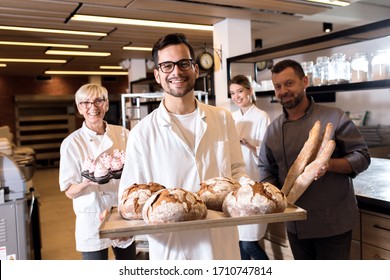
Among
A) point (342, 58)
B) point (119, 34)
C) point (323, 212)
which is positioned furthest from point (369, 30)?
point (119, 34)

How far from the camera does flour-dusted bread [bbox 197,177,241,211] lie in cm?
112

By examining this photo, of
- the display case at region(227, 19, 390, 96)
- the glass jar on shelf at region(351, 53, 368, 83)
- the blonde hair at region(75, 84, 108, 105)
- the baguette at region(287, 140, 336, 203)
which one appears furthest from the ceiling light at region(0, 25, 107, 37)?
the baguette at region(287, 140, 336, 203)

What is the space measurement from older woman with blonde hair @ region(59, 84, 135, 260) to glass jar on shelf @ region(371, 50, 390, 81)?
5.53ft

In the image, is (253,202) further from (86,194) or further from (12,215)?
(12,215)

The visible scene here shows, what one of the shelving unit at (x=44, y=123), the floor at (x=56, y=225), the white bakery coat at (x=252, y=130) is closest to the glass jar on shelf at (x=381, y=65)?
the white bakery coat at (x=252, y=130)

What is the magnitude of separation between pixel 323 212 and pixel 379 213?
461 millimetres

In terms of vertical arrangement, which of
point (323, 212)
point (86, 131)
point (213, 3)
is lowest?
point (323, 212)

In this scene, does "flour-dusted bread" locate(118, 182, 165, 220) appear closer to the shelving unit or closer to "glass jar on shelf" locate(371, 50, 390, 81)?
"glass jar on shelf" locate(371, 50, 390, 81)

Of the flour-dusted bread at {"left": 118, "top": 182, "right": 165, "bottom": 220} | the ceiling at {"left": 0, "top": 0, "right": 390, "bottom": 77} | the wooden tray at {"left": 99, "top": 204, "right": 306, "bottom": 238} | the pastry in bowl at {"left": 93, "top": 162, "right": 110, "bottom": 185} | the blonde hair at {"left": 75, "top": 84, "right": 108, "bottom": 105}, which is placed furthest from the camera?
the ceiling at {"left": 0, "top": 0, "right": 390, "bottom": 77}

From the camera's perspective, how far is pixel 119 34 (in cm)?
489

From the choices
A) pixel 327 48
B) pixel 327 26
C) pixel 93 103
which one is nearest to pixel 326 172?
pixel 93 103

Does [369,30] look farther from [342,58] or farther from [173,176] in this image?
[173,176]

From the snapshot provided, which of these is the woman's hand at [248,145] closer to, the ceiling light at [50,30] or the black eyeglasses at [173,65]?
the black eyeglasses at [173,65]

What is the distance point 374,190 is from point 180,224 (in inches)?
63.0
